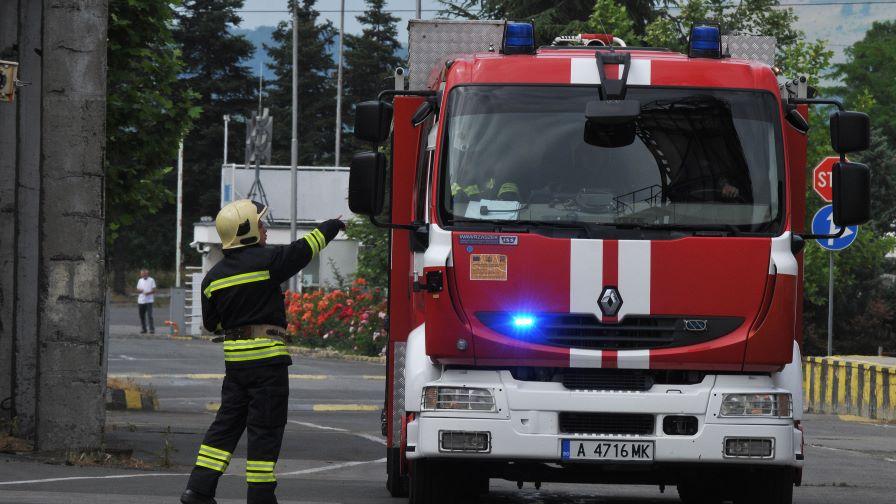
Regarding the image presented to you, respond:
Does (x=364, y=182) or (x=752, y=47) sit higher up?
(x=752, y=47)

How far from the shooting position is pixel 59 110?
12.8 m

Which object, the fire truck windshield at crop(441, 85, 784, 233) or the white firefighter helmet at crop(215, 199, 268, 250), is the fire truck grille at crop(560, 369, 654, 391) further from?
the white firefighter helmet at crop(215, 199, 268, 250)

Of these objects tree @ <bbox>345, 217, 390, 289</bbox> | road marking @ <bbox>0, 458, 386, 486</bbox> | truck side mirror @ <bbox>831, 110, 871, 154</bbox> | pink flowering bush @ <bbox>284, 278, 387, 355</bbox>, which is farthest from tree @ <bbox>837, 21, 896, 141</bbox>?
truck side mirror @ <bbox>831, 110, 871, 154</bbox>

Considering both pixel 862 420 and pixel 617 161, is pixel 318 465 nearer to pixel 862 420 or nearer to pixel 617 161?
pixel 617 161

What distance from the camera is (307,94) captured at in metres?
99.2

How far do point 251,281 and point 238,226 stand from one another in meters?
0.31

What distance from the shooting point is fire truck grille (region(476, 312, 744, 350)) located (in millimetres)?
9117

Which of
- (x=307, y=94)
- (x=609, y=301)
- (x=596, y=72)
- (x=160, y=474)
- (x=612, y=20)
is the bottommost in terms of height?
(x=160, y=474)

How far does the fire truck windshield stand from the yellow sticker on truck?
0.88 feet

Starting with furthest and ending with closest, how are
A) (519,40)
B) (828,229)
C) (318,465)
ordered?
(828,229), (318,465), (519,40)

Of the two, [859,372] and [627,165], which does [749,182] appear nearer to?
[627,165]

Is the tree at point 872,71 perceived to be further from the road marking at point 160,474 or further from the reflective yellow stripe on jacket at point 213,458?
the reflective yellow stripe on jacket at point 213,458

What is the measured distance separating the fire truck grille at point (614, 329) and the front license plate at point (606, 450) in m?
0.51

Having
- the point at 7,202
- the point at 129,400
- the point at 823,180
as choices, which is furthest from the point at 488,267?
the point at 823,180
